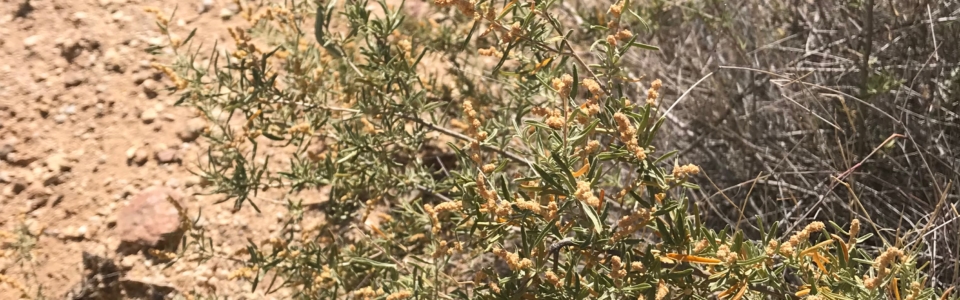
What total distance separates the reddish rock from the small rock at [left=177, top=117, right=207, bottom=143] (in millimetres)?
257

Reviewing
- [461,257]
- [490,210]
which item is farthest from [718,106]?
[490,210]

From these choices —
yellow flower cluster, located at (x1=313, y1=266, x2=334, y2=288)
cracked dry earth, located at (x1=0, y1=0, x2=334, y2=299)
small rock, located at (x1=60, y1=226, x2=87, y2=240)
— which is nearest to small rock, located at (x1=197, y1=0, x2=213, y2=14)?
cracked dry earth, located at (x1=0, y1=0, x2=334, y2=299)

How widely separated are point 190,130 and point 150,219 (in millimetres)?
447

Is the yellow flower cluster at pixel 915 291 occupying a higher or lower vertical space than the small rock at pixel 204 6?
higher

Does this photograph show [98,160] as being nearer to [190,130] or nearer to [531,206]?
[190,130]

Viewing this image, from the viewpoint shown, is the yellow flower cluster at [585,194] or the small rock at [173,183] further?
the small rock at [173,183]

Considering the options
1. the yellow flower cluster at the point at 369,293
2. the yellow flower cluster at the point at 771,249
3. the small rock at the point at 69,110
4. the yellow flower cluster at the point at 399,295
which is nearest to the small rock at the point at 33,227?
the small rock at the point at 69,110

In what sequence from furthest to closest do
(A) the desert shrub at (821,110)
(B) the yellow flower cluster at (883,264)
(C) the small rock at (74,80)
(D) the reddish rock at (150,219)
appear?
1. (C) the small rock at (74,80)
2. (D) the reddish rock at (150,219)
3. (A) the desert shrub at (821,110)
4. (B) the yellow flower cluster at (883,264)

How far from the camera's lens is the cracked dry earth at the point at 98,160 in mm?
3074

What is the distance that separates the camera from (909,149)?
236 centimetres

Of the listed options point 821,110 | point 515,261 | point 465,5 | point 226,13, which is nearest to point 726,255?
point 515,261

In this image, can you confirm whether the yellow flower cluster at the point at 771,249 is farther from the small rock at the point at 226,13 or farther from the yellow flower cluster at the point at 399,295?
the small rock at the point at 226,13

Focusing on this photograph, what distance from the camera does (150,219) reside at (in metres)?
3.10

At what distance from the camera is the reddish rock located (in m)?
3.05
